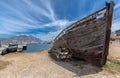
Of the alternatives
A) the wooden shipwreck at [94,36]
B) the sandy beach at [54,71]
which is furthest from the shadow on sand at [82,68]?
the wooden shipwreck at [94,36]

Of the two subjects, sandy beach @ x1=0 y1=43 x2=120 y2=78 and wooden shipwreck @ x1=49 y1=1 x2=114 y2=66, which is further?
wooden shipwreck @ x1=49 y1=1 x2=114 y2=66

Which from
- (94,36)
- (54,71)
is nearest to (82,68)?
(54,71)

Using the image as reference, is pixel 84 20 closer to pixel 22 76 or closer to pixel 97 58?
pixel 97 58

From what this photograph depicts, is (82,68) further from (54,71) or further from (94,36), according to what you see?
(94,36)

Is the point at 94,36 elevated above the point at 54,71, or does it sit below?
above

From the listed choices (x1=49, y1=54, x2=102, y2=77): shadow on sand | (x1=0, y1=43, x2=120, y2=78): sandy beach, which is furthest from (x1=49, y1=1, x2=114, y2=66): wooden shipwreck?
Result: (x1=0, y1=43, x2=120, y2=78): sandy beach

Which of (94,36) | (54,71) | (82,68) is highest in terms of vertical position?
(94,36)

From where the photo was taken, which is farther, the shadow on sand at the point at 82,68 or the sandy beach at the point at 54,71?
the shadow on sand at the point at 82,68

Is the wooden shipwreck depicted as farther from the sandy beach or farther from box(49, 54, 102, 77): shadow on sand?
the sandy beach

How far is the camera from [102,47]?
624cm

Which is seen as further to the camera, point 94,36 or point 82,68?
point 82,68

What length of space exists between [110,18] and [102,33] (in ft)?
2.97

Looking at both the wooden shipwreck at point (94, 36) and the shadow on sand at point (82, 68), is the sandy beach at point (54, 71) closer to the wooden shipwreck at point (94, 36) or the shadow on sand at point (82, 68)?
the shadow on sand at point (82, 68)

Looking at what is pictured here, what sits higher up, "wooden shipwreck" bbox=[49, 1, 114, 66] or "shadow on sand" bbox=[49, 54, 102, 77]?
"wooden shipwreck" bbox=[49, 1, 114, 66]
